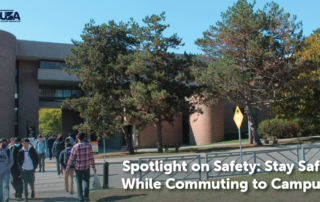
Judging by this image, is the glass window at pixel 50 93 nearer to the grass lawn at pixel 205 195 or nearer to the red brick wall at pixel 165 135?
the red brick wall at pixel 165 135

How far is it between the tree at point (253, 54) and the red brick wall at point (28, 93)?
27794 millimetres

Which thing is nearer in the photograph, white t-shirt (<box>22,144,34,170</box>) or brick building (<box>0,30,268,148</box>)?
white t-shirt (<box>22,144,34,170</box>)

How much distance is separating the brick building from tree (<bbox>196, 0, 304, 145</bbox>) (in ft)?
39.0

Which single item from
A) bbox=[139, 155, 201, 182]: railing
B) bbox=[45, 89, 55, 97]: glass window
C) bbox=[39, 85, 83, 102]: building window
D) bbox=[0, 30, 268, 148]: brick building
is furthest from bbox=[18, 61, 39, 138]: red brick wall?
bbox=[139, 155, 201, 182]: railing

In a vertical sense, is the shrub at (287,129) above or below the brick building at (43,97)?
below

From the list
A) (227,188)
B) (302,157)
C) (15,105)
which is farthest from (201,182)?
(15,105)

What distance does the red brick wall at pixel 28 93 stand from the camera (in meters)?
40.5

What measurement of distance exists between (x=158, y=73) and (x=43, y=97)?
94.3ft

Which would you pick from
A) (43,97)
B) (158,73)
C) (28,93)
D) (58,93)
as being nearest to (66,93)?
(58,93)

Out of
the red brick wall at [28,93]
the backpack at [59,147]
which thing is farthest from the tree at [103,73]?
the red brick wall at [28,93]

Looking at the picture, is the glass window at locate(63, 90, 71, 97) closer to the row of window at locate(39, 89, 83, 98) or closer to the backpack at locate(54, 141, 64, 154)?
the row of window at locate(39, 89, 83, 98)

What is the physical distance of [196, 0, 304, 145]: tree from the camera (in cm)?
2264

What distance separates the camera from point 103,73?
2462 centimetres

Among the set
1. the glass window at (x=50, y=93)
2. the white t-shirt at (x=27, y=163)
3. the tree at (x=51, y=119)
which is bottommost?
the white t-shirt at (x=27, y=163)
